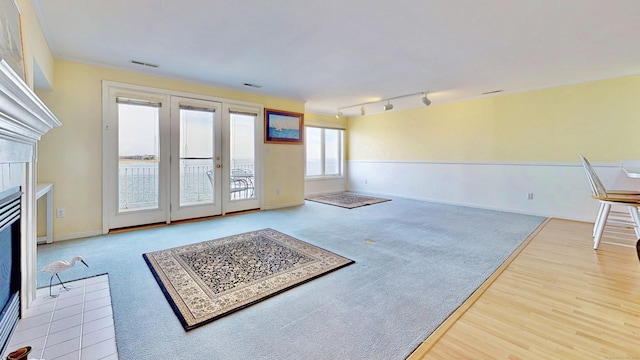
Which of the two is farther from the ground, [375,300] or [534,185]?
[534,185]

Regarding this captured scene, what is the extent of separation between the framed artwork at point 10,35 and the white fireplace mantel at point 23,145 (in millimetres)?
219

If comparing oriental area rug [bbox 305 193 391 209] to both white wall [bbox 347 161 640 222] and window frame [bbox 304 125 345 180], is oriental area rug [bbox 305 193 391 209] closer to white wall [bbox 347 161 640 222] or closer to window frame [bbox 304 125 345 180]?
window frame [bbox 304 125 345 180]

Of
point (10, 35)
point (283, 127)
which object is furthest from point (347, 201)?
point (10, 35)

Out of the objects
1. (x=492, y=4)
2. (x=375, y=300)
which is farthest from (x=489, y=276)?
(x=492, y=4)

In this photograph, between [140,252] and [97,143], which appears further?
[97,143]

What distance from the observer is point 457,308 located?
1.88 m

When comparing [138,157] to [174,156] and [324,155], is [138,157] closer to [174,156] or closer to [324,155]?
[174,156]

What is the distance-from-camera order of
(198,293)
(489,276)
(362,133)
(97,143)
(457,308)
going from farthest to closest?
1. (362,133)
2. (97,143)
3. (489,276)
4. (198,293)
5. (457,308)

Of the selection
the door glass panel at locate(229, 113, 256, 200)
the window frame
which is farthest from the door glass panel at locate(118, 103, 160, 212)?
the window frame

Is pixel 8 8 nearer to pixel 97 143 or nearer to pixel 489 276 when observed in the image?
pixel 97 143

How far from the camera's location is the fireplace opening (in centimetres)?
133

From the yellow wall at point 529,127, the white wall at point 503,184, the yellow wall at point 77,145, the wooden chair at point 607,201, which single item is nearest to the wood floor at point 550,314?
the wooden chair at point 607,201

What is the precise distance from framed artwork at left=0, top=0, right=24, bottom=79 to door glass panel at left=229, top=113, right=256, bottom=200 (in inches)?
125

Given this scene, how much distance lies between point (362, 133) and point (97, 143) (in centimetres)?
610
